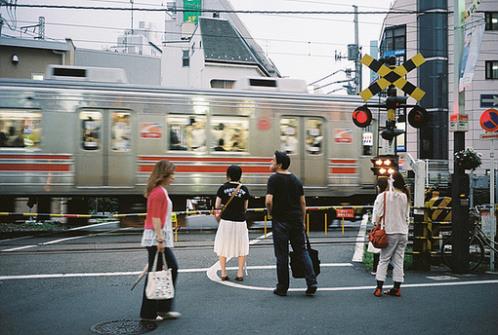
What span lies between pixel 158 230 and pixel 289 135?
1047 cm

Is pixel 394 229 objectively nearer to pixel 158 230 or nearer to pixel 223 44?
pixel 158 230

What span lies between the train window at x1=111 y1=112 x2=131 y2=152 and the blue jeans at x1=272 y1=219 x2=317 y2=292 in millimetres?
8410

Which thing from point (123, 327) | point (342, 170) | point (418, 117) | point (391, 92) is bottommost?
point (123, 327)

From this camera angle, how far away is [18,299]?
7.13 metres

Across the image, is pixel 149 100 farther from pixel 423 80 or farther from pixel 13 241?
pixel 423 80

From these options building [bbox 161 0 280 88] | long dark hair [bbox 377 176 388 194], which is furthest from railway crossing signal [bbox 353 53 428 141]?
building [bbox 161 0 280 88]

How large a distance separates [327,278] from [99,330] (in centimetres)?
400

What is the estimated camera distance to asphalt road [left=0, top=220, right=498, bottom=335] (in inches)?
230

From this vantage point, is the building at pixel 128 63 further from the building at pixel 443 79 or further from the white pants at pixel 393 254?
the white pants at pixel 393 254

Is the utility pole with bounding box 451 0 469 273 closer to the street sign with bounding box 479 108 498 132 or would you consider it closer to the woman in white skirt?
the street sign with bounding box 479 108 498 132

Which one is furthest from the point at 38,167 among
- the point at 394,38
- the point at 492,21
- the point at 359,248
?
the point at 492,21

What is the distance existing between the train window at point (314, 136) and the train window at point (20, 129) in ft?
24.2

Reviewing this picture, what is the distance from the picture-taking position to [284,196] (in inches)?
287

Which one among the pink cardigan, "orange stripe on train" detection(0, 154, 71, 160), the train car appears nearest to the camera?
the pink cardigan
